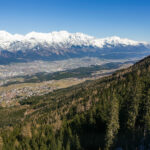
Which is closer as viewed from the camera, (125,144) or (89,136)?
(125,144)

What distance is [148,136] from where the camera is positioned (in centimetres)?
5978

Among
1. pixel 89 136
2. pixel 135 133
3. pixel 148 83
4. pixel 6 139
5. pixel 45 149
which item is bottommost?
pixel 6 139

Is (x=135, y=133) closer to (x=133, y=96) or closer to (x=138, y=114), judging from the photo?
(x=138, y=114)

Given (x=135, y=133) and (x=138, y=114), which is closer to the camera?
(x=135, y=133)

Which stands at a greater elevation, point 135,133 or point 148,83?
point 148,83

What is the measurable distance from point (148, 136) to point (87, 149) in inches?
926

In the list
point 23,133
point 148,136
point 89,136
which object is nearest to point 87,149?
point 89,136

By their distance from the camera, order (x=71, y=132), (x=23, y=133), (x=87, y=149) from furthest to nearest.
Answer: (x=23, y=133) < (x=71, y=132) < (x=87, y=149)

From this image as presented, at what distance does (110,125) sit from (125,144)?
10358 millimetres

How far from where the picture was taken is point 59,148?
71.3 meters

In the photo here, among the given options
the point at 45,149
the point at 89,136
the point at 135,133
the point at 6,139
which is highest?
the point at 135,133

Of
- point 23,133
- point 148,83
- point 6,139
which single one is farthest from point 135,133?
point 6,139

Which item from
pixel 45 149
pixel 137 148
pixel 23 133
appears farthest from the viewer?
pixel 23 133

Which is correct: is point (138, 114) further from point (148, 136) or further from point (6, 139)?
point (6, 139)
